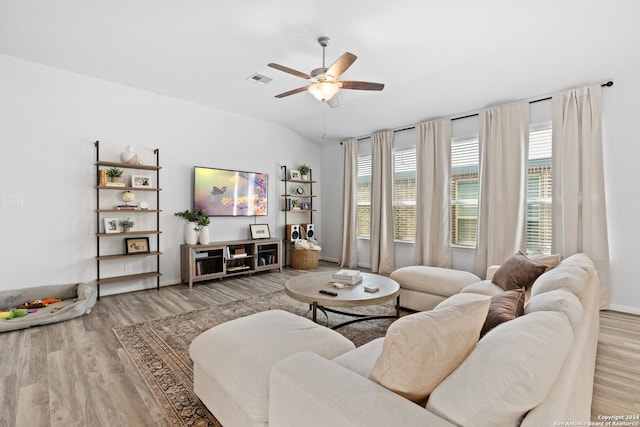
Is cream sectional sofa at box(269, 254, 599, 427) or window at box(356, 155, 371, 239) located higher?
window at box(356, 155, 371, 239)

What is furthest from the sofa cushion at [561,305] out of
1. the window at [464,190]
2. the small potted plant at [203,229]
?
the small potted plant at [203,229]

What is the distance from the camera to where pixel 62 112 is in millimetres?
3811

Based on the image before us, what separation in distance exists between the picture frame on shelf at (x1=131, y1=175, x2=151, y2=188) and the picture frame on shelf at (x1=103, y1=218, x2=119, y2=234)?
Result: 0.51 m

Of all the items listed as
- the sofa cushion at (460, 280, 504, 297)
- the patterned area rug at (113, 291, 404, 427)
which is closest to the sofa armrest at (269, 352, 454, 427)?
the patterned area rug at (113, 291, 404, 427)

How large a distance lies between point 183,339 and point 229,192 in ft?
9.63

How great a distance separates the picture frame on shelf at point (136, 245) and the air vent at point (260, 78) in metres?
2.63

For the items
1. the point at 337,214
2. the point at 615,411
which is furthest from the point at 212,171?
the point at 615,411

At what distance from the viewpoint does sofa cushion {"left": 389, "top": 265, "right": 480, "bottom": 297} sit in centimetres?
313

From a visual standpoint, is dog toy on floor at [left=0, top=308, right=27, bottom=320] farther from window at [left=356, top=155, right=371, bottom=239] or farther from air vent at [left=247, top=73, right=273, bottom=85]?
window at [left=356, top=155, right=371, bottom=239]

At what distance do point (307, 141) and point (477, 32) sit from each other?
3.98 metres

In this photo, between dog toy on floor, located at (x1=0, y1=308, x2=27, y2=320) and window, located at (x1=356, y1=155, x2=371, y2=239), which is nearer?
dog toy on floor, located at (x1=0, y1=308, x2=27, y2=320)

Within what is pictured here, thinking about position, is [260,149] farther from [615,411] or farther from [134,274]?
[615,411]

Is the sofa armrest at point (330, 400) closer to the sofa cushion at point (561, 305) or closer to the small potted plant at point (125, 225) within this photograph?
the sofa cushion at point (561, 305)

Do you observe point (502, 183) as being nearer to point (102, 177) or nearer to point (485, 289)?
point (485, 289)
